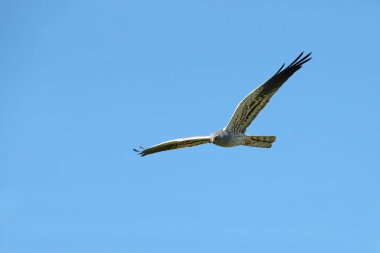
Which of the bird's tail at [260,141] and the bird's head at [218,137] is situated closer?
the bird's head at [218,137]

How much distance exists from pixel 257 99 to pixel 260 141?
3.94 feet

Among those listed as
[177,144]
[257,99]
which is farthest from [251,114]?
[177,144]

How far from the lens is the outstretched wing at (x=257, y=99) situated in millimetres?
19281

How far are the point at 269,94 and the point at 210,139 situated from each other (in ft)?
6.56

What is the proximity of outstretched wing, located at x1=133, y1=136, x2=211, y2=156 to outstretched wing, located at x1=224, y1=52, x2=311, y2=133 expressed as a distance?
3.28 feet

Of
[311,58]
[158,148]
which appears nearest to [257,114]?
[311,58]

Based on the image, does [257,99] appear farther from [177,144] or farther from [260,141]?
[177,144]

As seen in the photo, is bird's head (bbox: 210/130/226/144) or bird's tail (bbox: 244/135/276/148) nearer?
bird's head (bbox: 210/130/226/144)

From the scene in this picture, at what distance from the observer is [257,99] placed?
765 inches

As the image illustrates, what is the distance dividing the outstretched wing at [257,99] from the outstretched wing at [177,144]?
3.28ft

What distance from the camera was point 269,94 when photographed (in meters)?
19.6

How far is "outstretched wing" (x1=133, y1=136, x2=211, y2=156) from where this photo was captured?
66.8ft

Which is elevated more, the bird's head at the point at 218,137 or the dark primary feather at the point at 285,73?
the dark primary feather at the point at 285,73

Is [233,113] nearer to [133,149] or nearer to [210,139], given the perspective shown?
[210,139]
